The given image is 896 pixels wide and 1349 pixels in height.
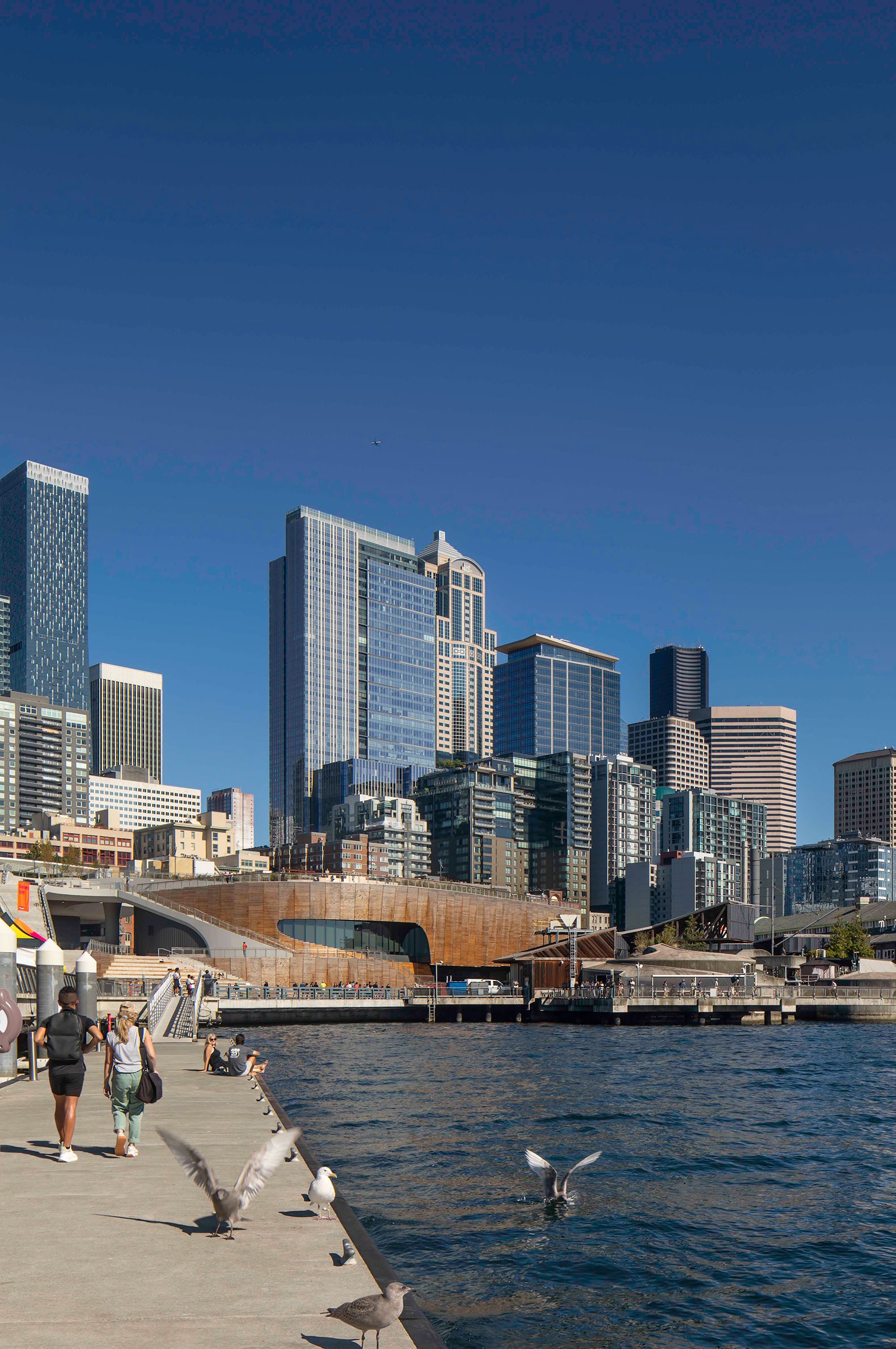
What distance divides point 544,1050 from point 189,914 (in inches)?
2495

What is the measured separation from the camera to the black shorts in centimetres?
1620

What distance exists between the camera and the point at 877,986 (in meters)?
93.1

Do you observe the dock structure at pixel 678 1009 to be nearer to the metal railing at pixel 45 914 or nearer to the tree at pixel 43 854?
the metal railing at pixel 45 914

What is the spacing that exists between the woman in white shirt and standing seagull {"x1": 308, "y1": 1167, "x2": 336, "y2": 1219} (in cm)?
374

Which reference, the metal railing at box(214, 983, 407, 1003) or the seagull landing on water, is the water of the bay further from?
the metal railing at box(214, 983, 407, 1003)

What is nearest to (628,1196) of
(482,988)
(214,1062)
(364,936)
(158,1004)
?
(214,1062)

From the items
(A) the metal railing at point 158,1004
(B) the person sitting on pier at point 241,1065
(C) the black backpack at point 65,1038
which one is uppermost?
(C) the black backpack at point 65,1038

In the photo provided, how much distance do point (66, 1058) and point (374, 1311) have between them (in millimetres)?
7957

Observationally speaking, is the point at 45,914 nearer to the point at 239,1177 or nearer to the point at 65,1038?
the point at 65,1038

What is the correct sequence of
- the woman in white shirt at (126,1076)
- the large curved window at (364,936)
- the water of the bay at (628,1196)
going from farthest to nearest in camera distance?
the large curved window at (364,936)
the woman in white shirt at (126,1076)
the water of the bay at (628,1196)

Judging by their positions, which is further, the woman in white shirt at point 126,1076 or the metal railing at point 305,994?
the metal railing at point 305,994

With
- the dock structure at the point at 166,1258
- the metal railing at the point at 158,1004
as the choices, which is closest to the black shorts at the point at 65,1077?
the dock structure at the point at 166,1258

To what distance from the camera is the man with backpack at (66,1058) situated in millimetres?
16297

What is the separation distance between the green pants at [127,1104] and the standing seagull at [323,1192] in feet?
12.8
